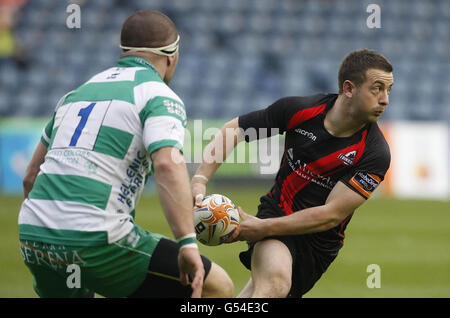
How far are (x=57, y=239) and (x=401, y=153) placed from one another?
13.6 m

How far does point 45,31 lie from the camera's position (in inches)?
850

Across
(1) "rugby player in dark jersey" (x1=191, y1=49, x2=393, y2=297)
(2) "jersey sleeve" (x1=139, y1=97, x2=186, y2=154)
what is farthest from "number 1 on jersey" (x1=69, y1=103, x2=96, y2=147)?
(1) "rugby player in dark jersey" (x1=191, y1=49, x2=393, y2=297)

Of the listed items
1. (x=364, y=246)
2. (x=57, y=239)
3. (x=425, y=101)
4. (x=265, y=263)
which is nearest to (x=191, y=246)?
(x=57, y=239)

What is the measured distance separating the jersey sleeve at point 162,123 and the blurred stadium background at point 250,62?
12.1 m

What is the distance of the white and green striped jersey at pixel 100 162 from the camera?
3.74 m

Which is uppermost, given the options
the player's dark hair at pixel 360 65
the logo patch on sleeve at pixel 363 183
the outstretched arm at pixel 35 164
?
the player's dark hair at pixel 360 65

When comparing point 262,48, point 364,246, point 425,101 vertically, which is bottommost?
point 364,246

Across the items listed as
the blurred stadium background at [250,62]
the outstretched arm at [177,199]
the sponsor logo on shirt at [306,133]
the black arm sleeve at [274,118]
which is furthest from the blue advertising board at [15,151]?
the outstretched arm at [177,199]

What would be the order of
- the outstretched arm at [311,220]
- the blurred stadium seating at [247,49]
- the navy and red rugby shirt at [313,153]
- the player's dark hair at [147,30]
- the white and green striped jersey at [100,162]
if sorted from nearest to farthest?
the white and green striped jersey at [100,162] → the player's dark hair at [147,30] → the outstretched arm at [311,220] → the navy and red rugby shirt at [313,153] → the blurred stadium seating at [247,49]

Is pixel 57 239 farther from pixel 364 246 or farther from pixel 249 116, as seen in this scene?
pixel 364 246

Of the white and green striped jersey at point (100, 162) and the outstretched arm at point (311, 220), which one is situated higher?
the white and green striped jersey at point (100, 162)

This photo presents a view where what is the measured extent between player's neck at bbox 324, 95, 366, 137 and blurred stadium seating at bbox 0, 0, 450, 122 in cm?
1478

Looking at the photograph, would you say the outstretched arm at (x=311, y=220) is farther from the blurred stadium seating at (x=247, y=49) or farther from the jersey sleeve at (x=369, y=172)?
the blurred stadium seating at (x=247, y=49)
